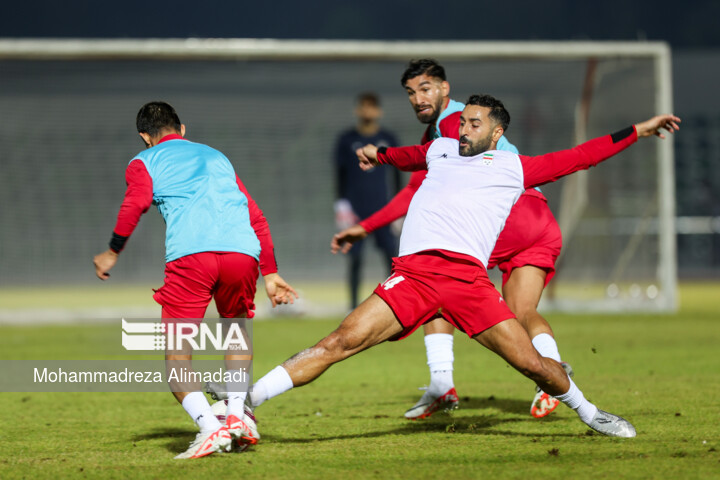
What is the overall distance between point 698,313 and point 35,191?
34.7 feet

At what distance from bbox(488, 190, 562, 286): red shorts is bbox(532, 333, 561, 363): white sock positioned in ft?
1.57

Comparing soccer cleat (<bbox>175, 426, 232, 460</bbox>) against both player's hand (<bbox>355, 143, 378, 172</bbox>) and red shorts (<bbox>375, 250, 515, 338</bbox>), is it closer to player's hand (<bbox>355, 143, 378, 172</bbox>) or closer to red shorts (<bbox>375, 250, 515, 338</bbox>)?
red shorts (<bbox>375, 250, 515, 338</bbox>)

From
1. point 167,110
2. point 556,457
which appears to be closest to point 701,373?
point 556,457

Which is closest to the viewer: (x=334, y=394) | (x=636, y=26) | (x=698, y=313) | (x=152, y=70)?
(x=334, y=394)

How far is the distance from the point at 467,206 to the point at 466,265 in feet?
0.98

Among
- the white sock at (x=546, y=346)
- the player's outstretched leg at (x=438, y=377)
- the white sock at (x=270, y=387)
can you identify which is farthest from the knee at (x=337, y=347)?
the white sock at (x=546, y=346)

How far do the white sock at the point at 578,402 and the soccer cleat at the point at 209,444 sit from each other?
5.54 ft

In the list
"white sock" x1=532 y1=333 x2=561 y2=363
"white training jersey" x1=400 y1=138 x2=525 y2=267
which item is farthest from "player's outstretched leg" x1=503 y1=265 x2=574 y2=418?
"white training jersey" x1=400 y1=138 x2=525 y2=267

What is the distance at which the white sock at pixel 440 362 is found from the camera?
5930 millimetres

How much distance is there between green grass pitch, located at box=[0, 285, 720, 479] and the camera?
14.1 ft

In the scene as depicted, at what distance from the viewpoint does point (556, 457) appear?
4492 millimetres

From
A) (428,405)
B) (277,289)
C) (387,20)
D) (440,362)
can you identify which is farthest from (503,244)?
(387,20)

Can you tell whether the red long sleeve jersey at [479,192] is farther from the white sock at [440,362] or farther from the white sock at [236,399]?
the white sock at [440,362]

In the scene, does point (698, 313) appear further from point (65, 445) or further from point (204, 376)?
point (65, 445)
